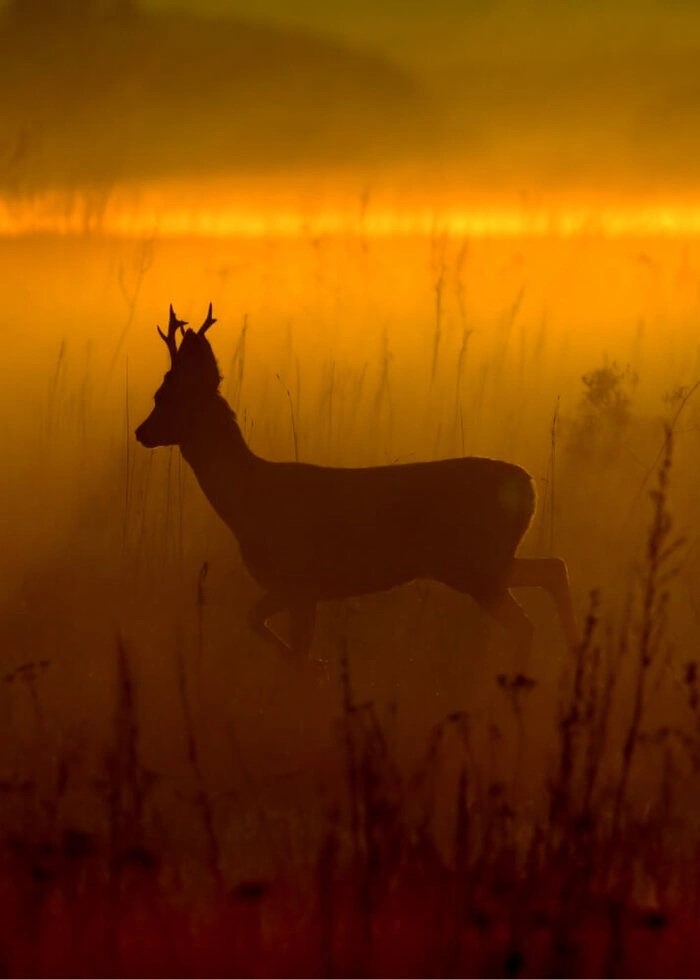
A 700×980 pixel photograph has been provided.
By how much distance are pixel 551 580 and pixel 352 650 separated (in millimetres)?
914

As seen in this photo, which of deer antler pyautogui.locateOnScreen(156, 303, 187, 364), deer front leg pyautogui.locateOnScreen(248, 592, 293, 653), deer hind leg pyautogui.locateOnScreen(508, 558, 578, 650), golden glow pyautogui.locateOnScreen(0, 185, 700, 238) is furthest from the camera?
golden glow pyautogui.locateOnScreen(0, 185, 700, 238)

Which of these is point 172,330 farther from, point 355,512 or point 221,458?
point 355,512

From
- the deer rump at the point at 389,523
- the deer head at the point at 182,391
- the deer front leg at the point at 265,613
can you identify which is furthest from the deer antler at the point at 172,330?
the deer front leg at the point at 265,613

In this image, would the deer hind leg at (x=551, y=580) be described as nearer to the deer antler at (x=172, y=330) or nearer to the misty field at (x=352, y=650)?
the misty field at (x=352, y=650)

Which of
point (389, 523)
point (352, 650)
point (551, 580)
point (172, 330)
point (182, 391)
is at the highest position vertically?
point (172, 330)

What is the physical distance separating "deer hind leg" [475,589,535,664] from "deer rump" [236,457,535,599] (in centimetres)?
4

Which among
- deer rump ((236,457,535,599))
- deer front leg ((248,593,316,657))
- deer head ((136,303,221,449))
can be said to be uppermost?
deer head ((136,303,221,449))

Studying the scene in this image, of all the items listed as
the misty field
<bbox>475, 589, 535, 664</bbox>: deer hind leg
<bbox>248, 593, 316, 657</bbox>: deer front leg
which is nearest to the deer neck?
the misty field

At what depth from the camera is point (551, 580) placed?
17.7 feet

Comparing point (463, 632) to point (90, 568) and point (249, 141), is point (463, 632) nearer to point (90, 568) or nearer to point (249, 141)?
point (90, 568)

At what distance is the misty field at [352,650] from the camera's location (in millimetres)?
2836

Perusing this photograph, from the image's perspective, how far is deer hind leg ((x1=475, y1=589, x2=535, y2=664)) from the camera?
206 inches

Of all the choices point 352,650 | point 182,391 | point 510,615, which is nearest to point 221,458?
point 182,391

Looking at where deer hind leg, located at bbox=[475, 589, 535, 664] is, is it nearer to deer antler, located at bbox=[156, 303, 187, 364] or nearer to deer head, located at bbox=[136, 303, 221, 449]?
deer head, located at bbox=[136, 303, 221, 449]
